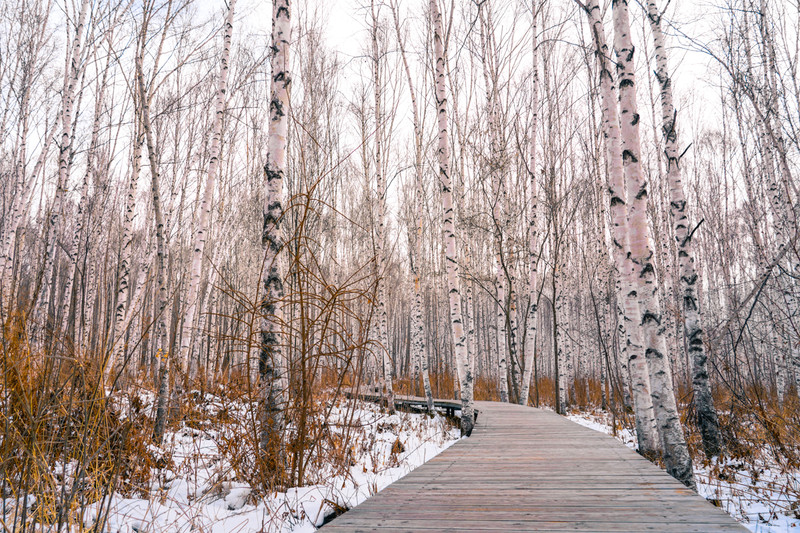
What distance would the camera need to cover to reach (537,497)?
2498mm

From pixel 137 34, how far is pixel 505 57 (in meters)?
8.12

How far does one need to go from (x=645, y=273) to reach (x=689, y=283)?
7.61 feet

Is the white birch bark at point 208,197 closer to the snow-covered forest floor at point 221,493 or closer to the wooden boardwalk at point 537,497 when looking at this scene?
the snow-covered forest floor at point 221,493

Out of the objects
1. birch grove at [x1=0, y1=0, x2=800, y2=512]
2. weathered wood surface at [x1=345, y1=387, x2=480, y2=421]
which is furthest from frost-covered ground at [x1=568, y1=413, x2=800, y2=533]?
weathered wood surface at [x1=345, y1=387, x2=480, y2=421]

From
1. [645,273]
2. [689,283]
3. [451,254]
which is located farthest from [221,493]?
[689,283]

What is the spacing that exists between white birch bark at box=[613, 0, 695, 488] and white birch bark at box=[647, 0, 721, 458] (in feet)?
6.07

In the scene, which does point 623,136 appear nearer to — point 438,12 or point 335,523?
point 438,12

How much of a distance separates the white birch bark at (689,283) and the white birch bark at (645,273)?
185 cm

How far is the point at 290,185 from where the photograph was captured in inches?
474

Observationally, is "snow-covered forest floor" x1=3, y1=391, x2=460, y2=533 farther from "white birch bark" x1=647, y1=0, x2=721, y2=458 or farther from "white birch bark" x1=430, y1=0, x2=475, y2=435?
"white birch bark" x1=647, y1=0, x2=721, y2=458

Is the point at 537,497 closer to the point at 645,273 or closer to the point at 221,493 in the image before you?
Result: the point at 645,273

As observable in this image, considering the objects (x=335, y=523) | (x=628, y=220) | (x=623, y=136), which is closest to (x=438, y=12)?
(x=623, y=136)

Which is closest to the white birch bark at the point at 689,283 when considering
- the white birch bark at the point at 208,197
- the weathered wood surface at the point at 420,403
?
the weathered wood surface at the point at 420,403

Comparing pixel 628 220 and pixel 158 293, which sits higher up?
pixel 628 220
